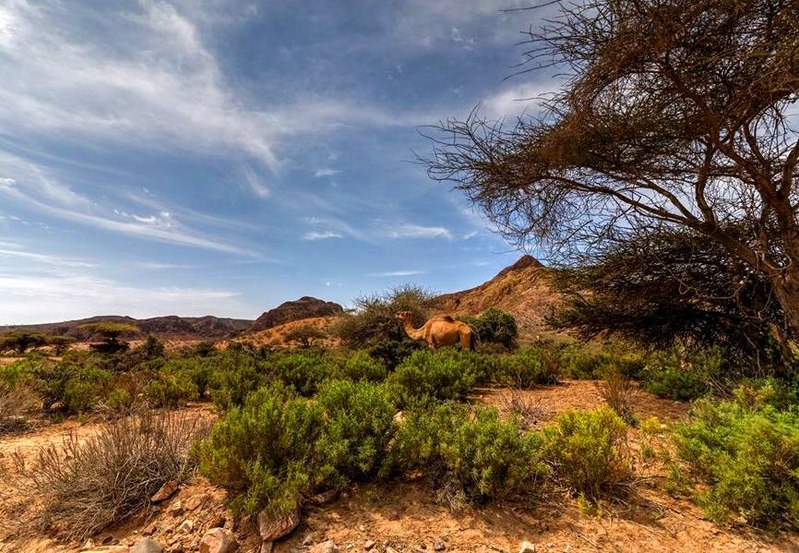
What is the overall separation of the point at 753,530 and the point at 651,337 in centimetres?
581

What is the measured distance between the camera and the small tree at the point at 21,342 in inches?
1094

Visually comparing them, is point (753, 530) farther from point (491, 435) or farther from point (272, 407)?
point (272, 407)

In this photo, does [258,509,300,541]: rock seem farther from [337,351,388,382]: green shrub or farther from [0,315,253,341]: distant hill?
[0,315,253,341]: distant hill

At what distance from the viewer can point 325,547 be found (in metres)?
2.86

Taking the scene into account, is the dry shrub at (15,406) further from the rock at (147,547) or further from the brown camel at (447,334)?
the brown camel at (447,334)

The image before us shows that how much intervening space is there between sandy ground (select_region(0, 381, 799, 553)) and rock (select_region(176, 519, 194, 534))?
0.07 feet

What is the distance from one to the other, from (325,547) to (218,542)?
0.73 m

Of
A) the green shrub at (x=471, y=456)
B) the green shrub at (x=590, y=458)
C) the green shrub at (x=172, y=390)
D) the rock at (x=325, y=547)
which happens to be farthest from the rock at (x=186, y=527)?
the green shrub at (x=172, y=390)

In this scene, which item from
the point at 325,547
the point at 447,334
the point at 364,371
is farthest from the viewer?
the point at 447,334

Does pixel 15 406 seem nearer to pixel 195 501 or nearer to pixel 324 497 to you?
pixel 195 501

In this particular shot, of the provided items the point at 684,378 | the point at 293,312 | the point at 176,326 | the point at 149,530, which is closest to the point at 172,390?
the point at 149,530

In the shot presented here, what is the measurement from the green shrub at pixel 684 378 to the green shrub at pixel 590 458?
403 centimetres

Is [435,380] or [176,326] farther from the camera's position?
[176,326]

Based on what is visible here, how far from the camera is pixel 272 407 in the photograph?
3.76m
